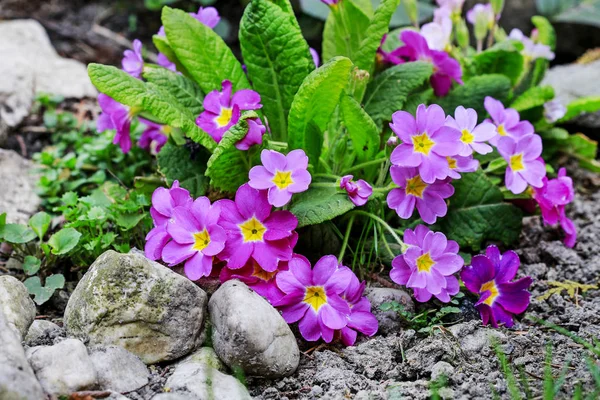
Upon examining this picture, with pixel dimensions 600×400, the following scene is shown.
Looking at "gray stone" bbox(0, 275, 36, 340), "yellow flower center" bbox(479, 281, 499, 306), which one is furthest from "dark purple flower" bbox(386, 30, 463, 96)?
"gray stone" bbox(0, 275, 36, 340)

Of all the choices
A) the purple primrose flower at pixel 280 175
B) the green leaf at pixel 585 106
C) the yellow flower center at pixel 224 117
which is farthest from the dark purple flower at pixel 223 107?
the green leaf at pixel 585 106

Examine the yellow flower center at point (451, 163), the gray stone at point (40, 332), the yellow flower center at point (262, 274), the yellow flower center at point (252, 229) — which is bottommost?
the gray stone at point (40, 332)

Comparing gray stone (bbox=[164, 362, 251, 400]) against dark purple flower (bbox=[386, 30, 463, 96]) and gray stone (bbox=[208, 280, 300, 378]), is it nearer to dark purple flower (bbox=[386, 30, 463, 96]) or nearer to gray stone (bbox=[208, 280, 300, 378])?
gray stone (bbox=[208, 280, 300, 378])

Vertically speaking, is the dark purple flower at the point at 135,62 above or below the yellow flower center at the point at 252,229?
above

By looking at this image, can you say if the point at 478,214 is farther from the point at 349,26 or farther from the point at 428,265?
the point at 349,26

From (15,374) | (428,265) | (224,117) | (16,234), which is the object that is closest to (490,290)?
(428,265)

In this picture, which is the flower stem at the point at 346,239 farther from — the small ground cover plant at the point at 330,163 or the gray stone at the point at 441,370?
the gray stone at the point at 441,370

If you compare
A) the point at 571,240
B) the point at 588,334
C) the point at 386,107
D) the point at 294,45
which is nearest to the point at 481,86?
the point at 386,107
